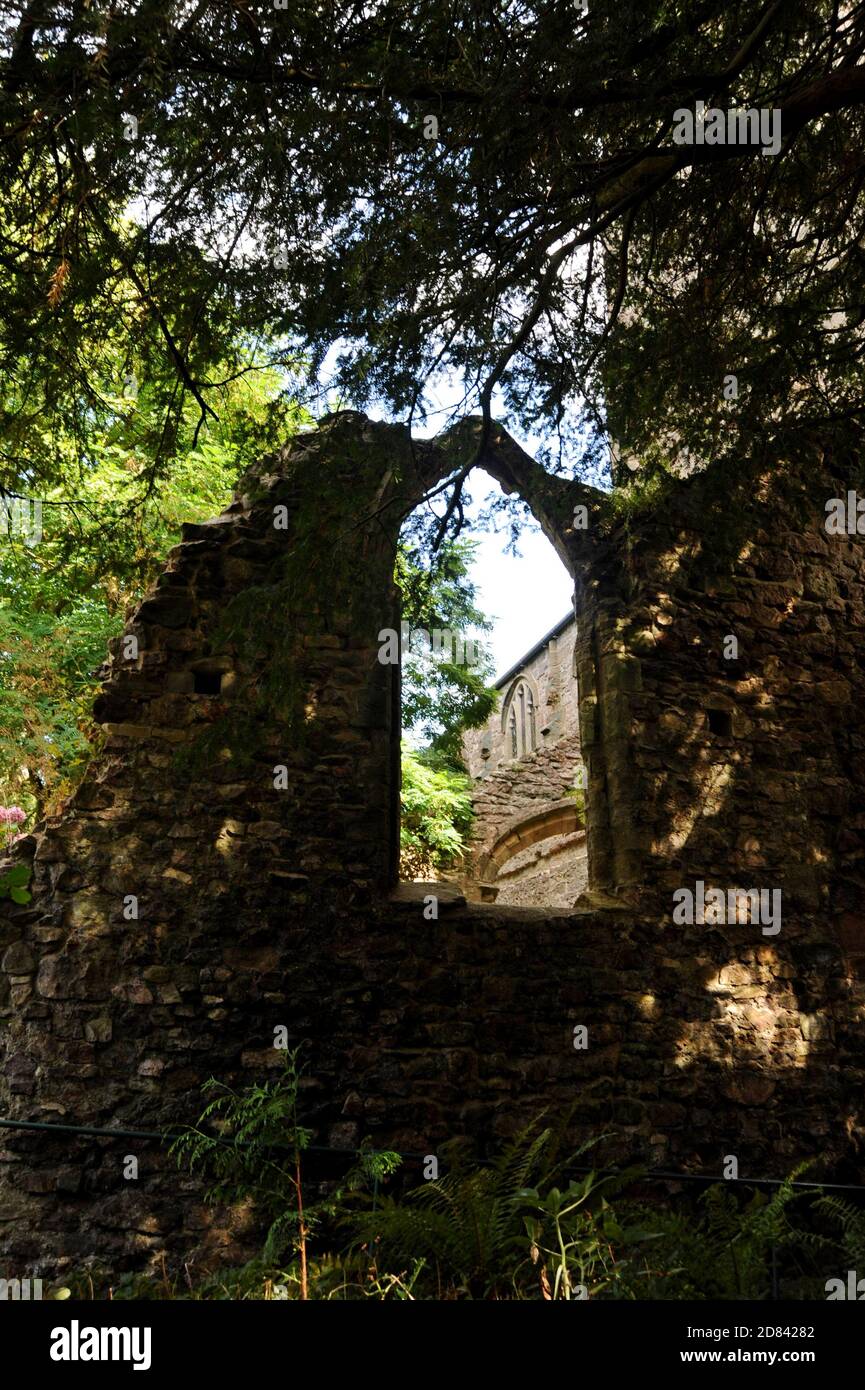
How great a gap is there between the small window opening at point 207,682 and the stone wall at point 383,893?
19 millimetres

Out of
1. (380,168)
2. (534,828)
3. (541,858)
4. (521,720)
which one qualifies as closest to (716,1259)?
(380,168)

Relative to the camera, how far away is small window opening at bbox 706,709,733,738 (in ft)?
22.5

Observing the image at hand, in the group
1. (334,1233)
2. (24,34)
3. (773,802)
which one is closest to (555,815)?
(773,802)

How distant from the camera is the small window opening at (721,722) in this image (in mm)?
6844

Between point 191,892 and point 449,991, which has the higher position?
point 191,892

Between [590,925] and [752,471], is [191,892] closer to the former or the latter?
[590,925]

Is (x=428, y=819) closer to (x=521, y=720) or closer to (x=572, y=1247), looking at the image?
(x=572, y=1247)

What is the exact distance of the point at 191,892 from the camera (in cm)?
532

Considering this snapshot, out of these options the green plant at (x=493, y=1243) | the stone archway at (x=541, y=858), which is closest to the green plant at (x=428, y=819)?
the stone archway at (x=541, y=858)

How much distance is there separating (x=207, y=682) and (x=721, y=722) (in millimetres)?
3517

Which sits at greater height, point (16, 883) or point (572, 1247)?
point (16, 883)

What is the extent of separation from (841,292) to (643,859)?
136 inches

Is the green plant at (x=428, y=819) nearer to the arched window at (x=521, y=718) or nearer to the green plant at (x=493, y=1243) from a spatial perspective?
the green plant at (x=493, y=1243)

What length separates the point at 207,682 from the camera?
5.82m
